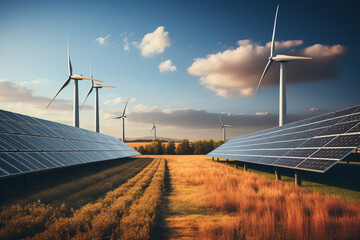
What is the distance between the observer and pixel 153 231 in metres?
8.97

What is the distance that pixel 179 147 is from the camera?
11500 centimetres

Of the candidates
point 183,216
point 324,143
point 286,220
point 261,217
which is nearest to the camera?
point 286,220

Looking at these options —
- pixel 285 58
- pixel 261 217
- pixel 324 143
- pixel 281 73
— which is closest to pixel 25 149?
pixel 261 217

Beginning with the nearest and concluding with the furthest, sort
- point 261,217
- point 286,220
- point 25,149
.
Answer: point 286,220 → point 261,217 → point 25,149

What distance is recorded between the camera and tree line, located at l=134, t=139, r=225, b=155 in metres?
112

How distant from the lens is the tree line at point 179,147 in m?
112

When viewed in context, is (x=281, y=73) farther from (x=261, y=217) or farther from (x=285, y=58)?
(x=261, y=217)

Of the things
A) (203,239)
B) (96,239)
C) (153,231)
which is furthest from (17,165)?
(203,239)

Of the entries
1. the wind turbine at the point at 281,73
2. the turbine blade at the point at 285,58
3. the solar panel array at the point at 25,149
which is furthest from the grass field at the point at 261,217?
the turbine blade at the point at 285,58

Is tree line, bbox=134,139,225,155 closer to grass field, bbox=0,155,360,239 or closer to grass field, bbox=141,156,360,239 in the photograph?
grass field, bbox=0,155,360,239

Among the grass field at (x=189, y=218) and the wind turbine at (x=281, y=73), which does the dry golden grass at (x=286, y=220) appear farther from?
A: the wind turbine at (x=281, y=73)

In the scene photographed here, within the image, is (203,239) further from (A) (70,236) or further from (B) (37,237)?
(B) (37,237)

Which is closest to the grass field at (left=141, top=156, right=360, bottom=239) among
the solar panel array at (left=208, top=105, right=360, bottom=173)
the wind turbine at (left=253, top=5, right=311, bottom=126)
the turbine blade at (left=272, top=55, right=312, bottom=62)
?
the solar panel array at (left=208, top=105, right=360, bottom=173)

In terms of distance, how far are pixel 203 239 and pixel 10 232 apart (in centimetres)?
769
